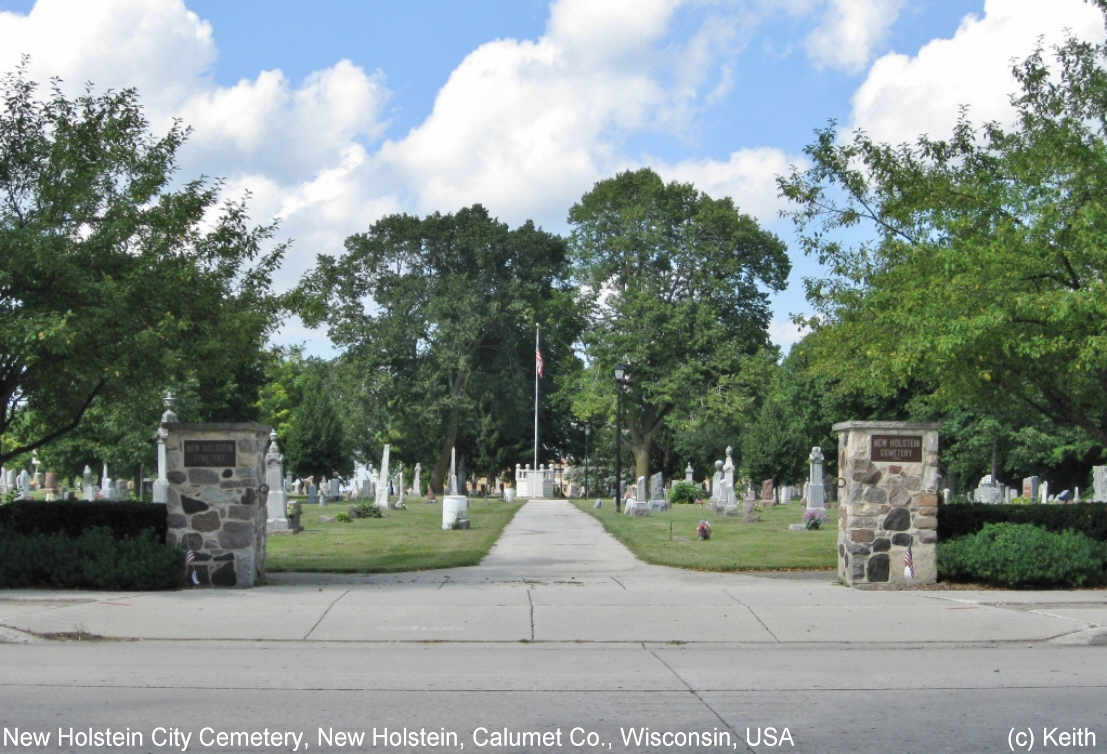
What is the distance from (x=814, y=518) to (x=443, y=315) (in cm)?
3097

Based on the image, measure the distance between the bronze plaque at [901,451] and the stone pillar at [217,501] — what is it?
320 inches

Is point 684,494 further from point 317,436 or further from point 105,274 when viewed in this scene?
point 105,274

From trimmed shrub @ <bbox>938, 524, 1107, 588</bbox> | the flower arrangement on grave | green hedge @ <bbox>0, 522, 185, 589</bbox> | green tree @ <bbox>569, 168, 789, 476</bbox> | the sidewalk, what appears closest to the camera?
the sidewalk

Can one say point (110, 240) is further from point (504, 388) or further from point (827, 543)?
point (504, 388)

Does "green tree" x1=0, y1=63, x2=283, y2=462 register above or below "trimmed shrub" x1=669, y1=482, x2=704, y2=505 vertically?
above

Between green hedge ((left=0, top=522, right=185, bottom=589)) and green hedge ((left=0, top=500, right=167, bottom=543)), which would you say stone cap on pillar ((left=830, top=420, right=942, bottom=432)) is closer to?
green hedge ((left=0, top=522, right=185, bottom=589))

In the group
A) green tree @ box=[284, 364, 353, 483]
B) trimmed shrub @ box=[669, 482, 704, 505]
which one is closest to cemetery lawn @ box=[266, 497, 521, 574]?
trimmed shrub @ box=[669, 482, 704, 505]

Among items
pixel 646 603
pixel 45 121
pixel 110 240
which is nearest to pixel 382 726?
pixel 646 603

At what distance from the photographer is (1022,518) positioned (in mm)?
15570

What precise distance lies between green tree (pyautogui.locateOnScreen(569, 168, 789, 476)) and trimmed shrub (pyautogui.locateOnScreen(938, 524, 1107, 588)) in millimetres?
39284

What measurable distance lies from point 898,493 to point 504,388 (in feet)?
155

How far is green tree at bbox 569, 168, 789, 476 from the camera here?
54969mm

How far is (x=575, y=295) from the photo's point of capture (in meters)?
58.5

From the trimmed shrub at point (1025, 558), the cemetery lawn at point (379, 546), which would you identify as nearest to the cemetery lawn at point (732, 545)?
the trimmed shrub at point (1025, 558)
